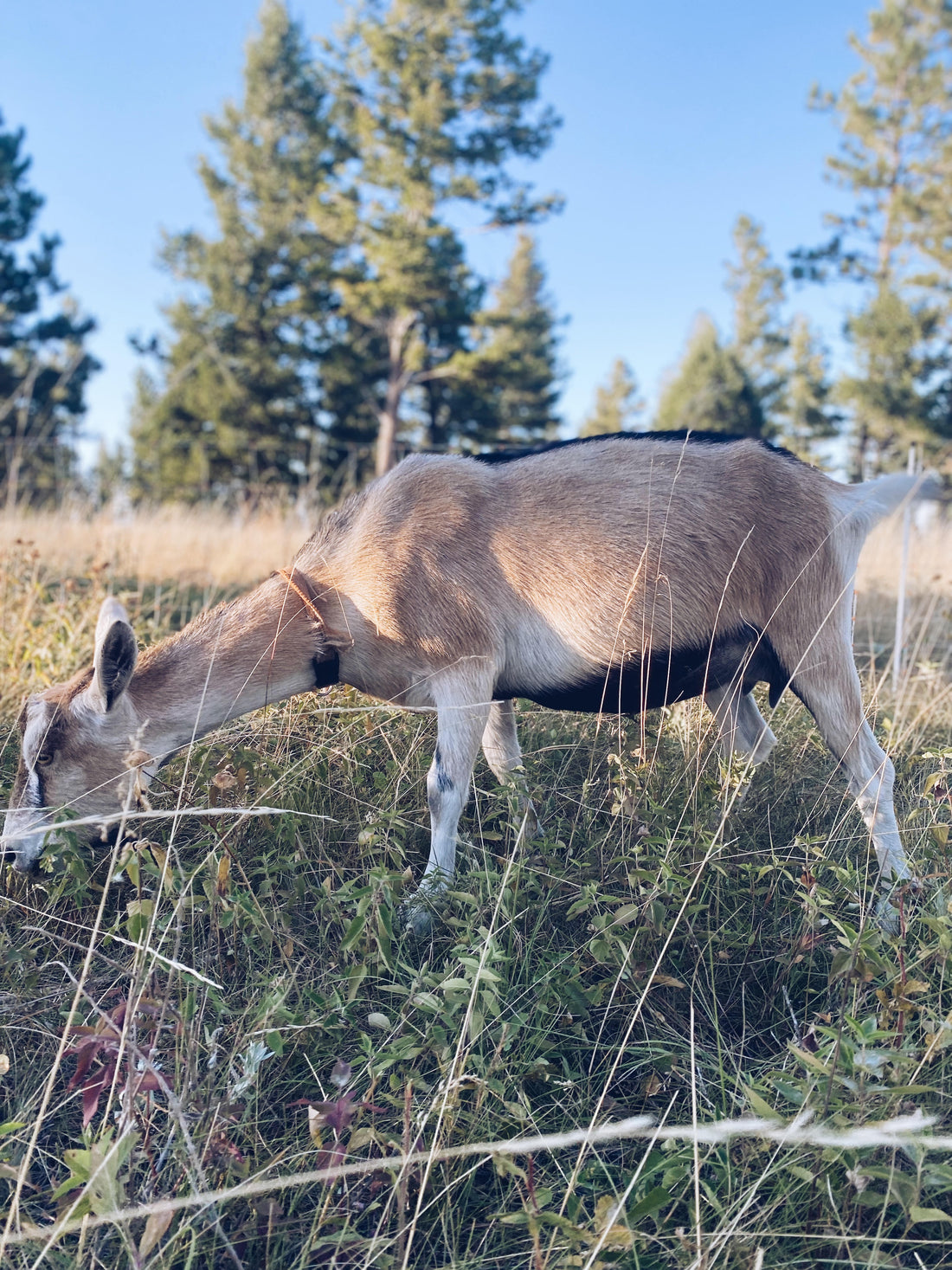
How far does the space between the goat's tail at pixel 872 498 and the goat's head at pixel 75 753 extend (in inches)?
107

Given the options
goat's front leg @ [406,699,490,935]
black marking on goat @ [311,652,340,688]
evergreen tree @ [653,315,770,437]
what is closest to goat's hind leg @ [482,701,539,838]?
goat's front leg @ [406,699,490,935]

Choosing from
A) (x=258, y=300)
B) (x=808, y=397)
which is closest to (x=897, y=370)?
(x=808, y=397)

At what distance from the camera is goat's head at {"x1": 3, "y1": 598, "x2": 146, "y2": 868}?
106 inches

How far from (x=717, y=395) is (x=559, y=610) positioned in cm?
2974

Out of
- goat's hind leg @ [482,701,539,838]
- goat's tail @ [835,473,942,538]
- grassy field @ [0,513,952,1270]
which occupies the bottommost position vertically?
grassy field @ [0,513,952,1270]

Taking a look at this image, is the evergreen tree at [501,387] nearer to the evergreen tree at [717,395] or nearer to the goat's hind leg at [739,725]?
the evergreen tree at [717,395]

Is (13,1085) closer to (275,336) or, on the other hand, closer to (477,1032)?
(477,1032)

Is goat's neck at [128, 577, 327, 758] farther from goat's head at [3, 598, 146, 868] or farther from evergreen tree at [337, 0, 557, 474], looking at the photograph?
evergreen tree at [337, 0, 557, 474]

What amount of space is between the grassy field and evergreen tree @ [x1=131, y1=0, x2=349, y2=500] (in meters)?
21.5

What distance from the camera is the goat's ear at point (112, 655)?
258 cm

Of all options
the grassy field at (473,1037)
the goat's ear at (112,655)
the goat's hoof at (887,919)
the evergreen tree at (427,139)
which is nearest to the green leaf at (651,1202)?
the grassy field at (473,1037)

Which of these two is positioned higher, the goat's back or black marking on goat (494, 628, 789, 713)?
the goat's back

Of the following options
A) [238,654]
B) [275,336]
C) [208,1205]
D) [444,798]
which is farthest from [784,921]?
[275,336]

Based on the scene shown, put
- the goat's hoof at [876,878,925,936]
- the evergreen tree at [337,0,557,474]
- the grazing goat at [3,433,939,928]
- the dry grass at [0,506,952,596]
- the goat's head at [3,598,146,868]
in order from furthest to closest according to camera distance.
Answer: the evergreen tree at [337,0,557,474], the dry grass at [0,506,952,596], the grazing goat at [3,433,939,928], the goat's head at [3,598,146,868], the goat's hoof at [876,878,925,936]
